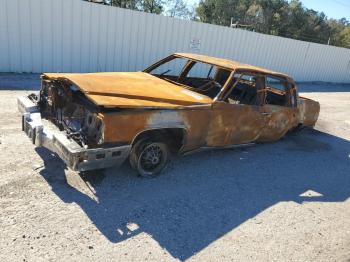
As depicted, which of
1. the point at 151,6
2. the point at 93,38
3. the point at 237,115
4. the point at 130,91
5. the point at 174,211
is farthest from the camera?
the point at 151,6

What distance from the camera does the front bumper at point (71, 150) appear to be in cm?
373

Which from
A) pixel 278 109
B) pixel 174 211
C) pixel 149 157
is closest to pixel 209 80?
pixel 278 109

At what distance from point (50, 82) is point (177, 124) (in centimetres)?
187

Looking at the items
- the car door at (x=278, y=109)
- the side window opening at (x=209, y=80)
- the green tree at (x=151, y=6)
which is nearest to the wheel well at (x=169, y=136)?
the side window opening at (x=209, y=80)

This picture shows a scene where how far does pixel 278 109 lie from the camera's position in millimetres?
6242

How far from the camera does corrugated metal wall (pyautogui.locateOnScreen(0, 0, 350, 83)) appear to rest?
394 inches

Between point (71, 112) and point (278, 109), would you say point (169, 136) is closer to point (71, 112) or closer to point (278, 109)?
point (71, 112)

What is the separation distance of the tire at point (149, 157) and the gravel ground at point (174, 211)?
0.46ft

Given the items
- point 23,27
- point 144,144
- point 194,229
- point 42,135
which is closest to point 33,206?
point 42,135

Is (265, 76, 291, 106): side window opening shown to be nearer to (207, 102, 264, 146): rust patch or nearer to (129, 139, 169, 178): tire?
(207, 102, 264, 146): rust patch

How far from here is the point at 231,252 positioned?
346 centimetres

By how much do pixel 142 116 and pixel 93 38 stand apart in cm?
824

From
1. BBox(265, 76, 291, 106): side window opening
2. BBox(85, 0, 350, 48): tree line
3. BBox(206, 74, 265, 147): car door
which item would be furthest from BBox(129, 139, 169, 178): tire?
BBox(85, 0, 350, 48): tree line

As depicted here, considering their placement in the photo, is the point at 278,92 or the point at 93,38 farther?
the point at 93,38
